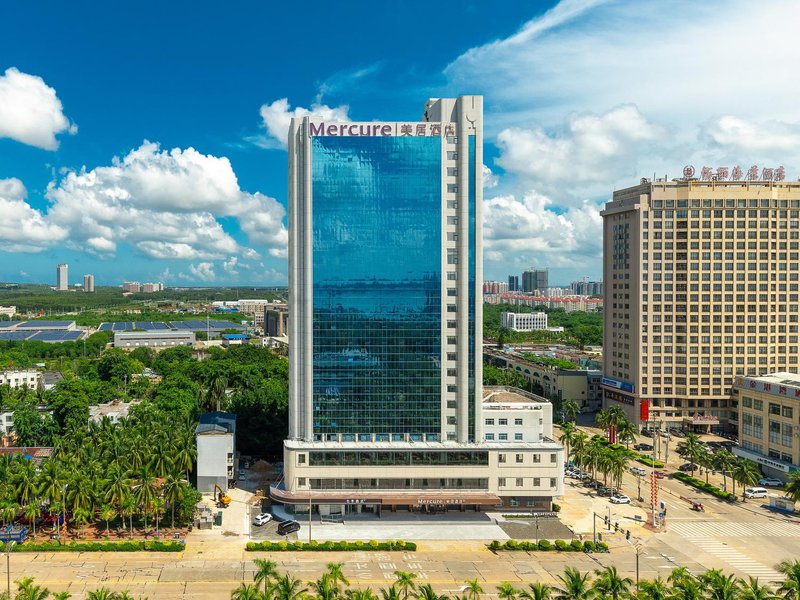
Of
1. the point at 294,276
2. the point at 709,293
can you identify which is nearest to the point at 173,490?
the point at 294,276

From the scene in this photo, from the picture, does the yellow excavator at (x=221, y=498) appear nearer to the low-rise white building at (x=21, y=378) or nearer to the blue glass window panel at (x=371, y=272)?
the blue glass window panel at (x=371, y=272)

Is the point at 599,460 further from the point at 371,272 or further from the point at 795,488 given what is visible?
the point at 371,272

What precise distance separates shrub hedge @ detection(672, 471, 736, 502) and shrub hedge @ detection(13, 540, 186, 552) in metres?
81.9

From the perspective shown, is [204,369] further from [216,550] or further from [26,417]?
[216,550]

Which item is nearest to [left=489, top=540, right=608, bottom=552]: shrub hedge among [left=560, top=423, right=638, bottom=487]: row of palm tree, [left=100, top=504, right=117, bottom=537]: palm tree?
[left=560, top=423, right=638, bottom=487]: row of palm tree

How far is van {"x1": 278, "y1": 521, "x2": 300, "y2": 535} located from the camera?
80.7 meters

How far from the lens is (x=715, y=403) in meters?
146

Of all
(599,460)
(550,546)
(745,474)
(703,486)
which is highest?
(599,460)

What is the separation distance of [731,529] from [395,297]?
56436 mm

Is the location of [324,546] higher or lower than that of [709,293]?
lower

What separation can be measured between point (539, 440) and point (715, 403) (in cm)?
7518

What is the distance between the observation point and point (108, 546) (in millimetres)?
75125

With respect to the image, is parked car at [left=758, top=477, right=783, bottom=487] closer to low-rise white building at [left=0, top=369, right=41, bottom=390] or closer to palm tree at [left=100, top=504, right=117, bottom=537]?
palm tree at [left=100, top=504, right=117, bottom=537]

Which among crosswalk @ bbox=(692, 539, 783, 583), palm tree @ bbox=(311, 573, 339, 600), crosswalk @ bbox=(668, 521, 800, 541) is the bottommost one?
crosswalk @ bbox=(668, 521, 800, 541)
